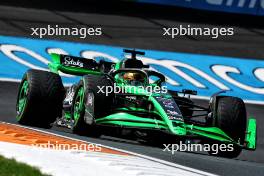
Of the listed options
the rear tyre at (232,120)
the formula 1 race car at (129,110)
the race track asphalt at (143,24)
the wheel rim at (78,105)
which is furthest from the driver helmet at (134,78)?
the race track asphalt at (143,24)

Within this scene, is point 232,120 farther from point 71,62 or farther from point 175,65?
point 175,65

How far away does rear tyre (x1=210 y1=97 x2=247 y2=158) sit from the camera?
1330 centimetres

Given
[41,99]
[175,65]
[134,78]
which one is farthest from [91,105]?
[175,65]

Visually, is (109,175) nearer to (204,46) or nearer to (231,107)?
(231,107)

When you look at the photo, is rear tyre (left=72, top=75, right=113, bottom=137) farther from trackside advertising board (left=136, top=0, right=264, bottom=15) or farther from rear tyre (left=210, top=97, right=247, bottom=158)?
trackside advertising board (left=136, top=0, right=264, bottom=15)

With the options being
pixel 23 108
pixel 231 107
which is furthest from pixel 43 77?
pixel 231 107

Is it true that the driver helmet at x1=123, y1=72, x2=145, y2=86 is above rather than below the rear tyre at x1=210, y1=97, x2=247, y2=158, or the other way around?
above

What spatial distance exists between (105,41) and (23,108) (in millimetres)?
8592

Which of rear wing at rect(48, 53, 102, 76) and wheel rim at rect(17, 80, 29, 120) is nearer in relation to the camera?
wheel rim at rect(17, 80, 29, 120)

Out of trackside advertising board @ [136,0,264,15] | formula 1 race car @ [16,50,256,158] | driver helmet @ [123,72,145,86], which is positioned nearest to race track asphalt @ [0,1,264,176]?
trackside advertising board @ [136,0,264,15]

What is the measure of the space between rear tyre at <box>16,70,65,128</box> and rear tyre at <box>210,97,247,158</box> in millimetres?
2567

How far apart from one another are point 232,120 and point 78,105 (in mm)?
2256

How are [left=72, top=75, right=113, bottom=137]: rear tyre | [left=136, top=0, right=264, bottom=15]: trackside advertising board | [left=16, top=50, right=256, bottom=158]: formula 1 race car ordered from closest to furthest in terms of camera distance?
[left=16, top=50, right=256, bottom=158]: formula 1 race car → [left=72, top=75, right=113, bottom=137]: rear tyre → [left=136, top=0, right=264, bottom=15]: trackside advertising board

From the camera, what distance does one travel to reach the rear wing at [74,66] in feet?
50.0
